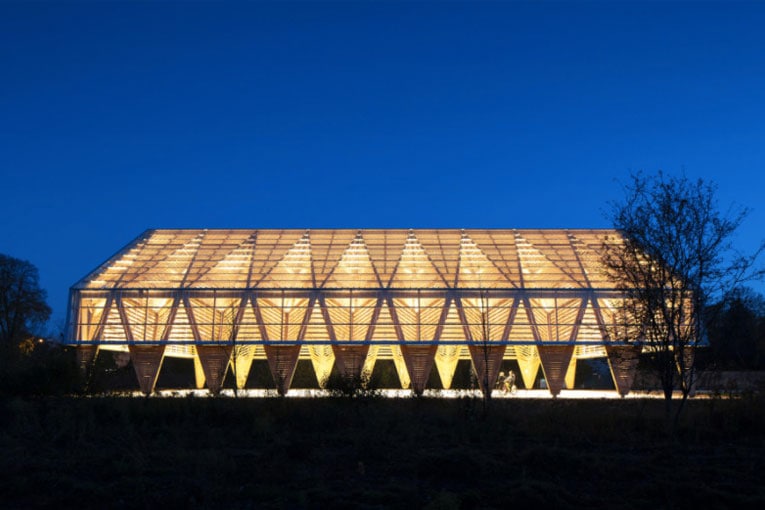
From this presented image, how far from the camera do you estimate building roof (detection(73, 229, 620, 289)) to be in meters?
39.0

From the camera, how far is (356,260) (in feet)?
137

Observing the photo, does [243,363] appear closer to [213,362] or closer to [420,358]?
[213,362]

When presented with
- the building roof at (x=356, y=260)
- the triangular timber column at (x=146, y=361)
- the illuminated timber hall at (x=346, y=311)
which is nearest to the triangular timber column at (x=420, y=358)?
the illuminated timber hall at (x=346, y=311)

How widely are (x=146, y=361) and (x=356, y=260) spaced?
12.9 metres

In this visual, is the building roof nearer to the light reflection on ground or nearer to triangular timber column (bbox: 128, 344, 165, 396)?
triangular timber column (bbox: 128, 344, 165, 396)

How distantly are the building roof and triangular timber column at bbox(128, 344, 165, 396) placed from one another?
3.29 meters

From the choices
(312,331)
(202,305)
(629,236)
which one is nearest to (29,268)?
(202,305)

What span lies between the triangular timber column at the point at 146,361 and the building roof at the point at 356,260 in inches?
129

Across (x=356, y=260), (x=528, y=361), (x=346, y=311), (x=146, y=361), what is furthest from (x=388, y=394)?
(x=528, y=361)

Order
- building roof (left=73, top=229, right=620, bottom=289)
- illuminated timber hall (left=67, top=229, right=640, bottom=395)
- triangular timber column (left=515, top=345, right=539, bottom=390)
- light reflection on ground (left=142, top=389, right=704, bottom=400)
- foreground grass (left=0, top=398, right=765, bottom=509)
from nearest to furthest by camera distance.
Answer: foreground grass (left=0, top=398, right=765, bottom=509)
light reflection on ground (left=142, top=389, right=704, bottom=400)
illuminated timber hall (left=67, top=229, right=640, bottom=395)
building roof (left=73, top=229, right=620, bottom=289)
triangular timber column (left=515, top=345, right=539, bottom=390)

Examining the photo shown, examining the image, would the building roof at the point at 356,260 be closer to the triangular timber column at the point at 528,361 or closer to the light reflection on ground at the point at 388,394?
the light reflection on ground at the point at 388,394

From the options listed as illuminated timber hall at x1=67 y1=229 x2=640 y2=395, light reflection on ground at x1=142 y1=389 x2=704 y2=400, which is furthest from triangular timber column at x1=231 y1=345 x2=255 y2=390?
light reflection on ground at x1=142 y1=389 x2=704 y2=400

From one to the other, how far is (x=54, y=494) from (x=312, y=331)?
26.4 m

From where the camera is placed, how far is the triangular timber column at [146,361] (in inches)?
1484
